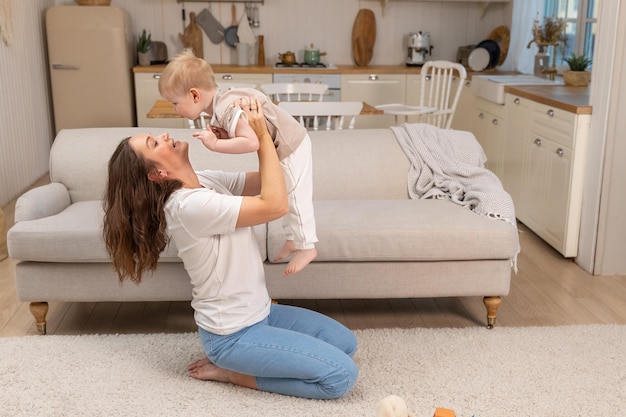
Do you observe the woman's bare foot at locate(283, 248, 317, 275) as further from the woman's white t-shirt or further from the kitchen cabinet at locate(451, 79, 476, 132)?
the kitchen cabinet at locate(451, 79, 476, 132)

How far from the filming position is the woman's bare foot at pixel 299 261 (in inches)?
94.3

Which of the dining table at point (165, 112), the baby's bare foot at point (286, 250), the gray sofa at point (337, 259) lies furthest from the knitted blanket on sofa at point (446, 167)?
the baby's bare foot at point (286, 250)

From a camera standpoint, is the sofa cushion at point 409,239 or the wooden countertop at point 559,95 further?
the wooden countertop at point 559,95

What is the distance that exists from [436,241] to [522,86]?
2.14m

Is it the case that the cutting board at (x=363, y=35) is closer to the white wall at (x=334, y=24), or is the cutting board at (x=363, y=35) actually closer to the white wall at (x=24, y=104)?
the white wall at (x=334, y=24)

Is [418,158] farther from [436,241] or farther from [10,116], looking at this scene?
[10,116]

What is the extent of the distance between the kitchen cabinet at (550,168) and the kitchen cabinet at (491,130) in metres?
0.19

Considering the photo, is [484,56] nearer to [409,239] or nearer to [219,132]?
[409,239]

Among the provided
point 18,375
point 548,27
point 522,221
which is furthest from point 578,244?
point 18,375

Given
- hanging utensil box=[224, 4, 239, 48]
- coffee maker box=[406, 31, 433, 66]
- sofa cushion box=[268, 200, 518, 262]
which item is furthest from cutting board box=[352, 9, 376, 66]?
sofa cushion box=[268, 200, 518, 262]

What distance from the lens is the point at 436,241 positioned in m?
2.85

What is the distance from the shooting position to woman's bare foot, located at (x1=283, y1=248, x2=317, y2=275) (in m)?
2.40

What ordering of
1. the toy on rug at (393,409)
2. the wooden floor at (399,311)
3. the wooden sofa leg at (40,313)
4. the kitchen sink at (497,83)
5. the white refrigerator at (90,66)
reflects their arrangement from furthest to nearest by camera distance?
the white refrigerator at (90,66)
the kitchen sink at (497,83)
the wooden floor at (399,311)
the wooden sofa leg at (40,313)
the toy on rug at (393,409)

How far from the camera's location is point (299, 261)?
2408 millimetres
